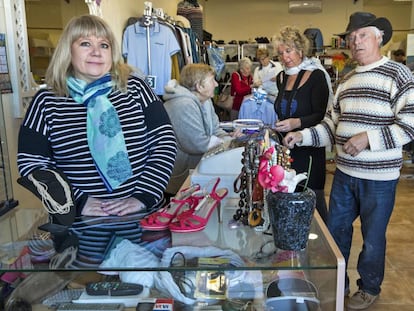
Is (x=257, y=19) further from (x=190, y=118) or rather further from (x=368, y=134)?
(x=368, y=134)

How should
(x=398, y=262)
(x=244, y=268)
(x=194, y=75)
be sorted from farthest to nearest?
1. (x=398, y=262)
2. (x=194, y=75)
3. (x=244, y=268)

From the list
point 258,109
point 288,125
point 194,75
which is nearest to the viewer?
point 288,125

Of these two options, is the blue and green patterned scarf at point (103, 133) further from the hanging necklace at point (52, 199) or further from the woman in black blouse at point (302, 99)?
the woman in black blouse at point (302, 99)

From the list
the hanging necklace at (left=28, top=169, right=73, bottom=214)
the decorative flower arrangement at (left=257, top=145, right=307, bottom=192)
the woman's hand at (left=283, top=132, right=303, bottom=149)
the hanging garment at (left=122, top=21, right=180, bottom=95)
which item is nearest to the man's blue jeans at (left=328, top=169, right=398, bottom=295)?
the woman's hand at (left=283, top=132, right=303, bottom=149)

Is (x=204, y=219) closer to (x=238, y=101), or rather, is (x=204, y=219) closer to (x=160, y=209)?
(x=160, y=209)

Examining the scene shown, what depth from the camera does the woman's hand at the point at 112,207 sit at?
139cm

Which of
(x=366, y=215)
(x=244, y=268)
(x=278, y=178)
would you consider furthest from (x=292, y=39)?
(x=244, y=268)

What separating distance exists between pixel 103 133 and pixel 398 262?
7.83 ft

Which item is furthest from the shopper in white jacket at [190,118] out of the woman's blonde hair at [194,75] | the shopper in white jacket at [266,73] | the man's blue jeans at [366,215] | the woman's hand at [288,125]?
the shopper in white jacket at [266,73]

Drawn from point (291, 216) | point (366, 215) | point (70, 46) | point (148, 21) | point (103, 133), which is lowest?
point (366, 215)

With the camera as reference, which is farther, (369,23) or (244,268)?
(369,23)

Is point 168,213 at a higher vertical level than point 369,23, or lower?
lower

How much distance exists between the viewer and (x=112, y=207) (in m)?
1.40

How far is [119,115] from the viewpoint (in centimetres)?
152
